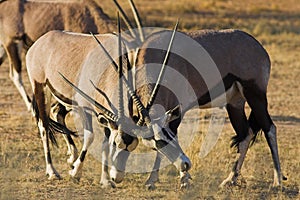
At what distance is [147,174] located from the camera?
Answer: 9.43 m

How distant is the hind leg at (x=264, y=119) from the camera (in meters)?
8.89

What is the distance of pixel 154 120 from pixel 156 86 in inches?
13.8

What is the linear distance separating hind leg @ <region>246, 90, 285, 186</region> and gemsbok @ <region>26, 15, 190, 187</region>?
4.61 ft

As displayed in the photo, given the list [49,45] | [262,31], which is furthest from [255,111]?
[262,31]

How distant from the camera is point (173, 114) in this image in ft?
26.3

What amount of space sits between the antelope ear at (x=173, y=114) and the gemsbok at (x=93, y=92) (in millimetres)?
21

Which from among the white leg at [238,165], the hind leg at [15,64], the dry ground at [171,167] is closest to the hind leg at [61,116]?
the dry ground at [171,167]

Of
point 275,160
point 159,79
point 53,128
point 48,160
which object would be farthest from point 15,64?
point 159,79

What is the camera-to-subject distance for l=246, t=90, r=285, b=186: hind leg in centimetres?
889

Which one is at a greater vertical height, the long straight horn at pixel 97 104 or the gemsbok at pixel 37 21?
the gemsbok at pixel 37 21

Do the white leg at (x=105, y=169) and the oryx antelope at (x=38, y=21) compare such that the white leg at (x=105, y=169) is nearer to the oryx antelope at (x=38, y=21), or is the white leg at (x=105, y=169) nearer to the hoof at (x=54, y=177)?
the hoof at (x=54, y=177)

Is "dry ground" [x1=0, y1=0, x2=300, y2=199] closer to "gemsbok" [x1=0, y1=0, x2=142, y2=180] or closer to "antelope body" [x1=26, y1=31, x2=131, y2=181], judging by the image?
"antelope body" [x1=26, y1=31, x2=131, y2=181]

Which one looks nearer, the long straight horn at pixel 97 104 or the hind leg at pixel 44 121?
the long straight horn at pixel 97 104

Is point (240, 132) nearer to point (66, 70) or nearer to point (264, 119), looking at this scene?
point (264, 119)
